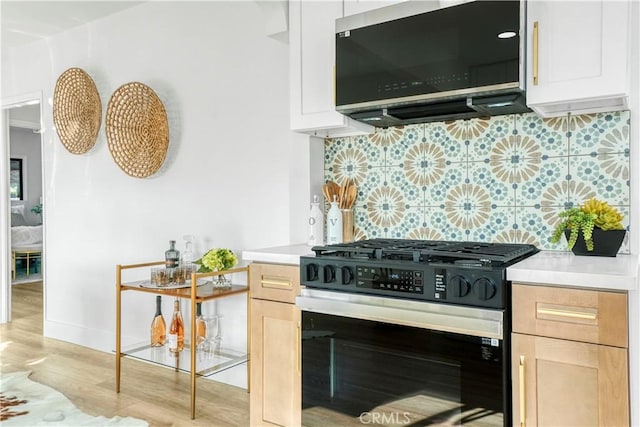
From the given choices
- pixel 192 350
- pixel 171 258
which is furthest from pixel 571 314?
pixel 171 258

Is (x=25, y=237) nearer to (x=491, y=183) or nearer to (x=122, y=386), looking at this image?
(x=122, y=386)

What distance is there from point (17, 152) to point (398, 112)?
28.4 feet

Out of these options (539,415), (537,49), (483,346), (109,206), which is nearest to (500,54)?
(537,49)

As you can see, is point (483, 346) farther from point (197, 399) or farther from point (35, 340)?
point (35, 340)

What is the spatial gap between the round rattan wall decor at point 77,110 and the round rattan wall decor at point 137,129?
0.24 metres

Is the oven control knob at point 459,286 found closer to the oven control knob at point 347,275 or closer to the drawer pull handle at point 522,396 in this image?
the drawer pull handle at point 522,396

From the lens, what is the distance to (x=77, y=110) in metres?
3.95

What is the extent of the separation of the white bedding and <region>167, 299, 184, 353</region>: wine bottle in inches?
216

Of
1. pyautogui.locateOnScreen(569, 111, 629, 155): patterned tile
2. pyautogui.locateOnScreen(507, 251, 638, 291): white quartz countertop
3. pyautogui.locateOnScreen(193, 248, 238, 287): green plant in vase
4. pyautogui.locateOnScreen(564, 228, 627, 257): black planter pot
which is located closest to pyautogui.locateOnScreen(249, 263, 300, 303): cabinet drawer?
pyautogui.locateOnScreen(193, 248, 238, 287): green plant in vase

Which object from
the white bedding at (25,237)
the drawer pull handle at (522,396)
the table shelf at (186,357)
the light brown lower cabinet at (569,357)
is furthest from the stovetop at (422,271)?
the white bedding at (25,237)

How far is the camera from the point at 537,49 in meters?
1.88

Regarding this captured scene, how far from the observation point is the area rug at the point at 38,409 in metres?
2.57

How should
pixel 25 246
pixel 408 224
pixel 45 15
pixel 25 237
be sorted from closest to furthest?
pixel 408 224 → pixel 45 15 → pixel 25 246 → pixel 25 237

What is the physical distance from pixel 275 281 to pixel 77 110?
8.79ft
